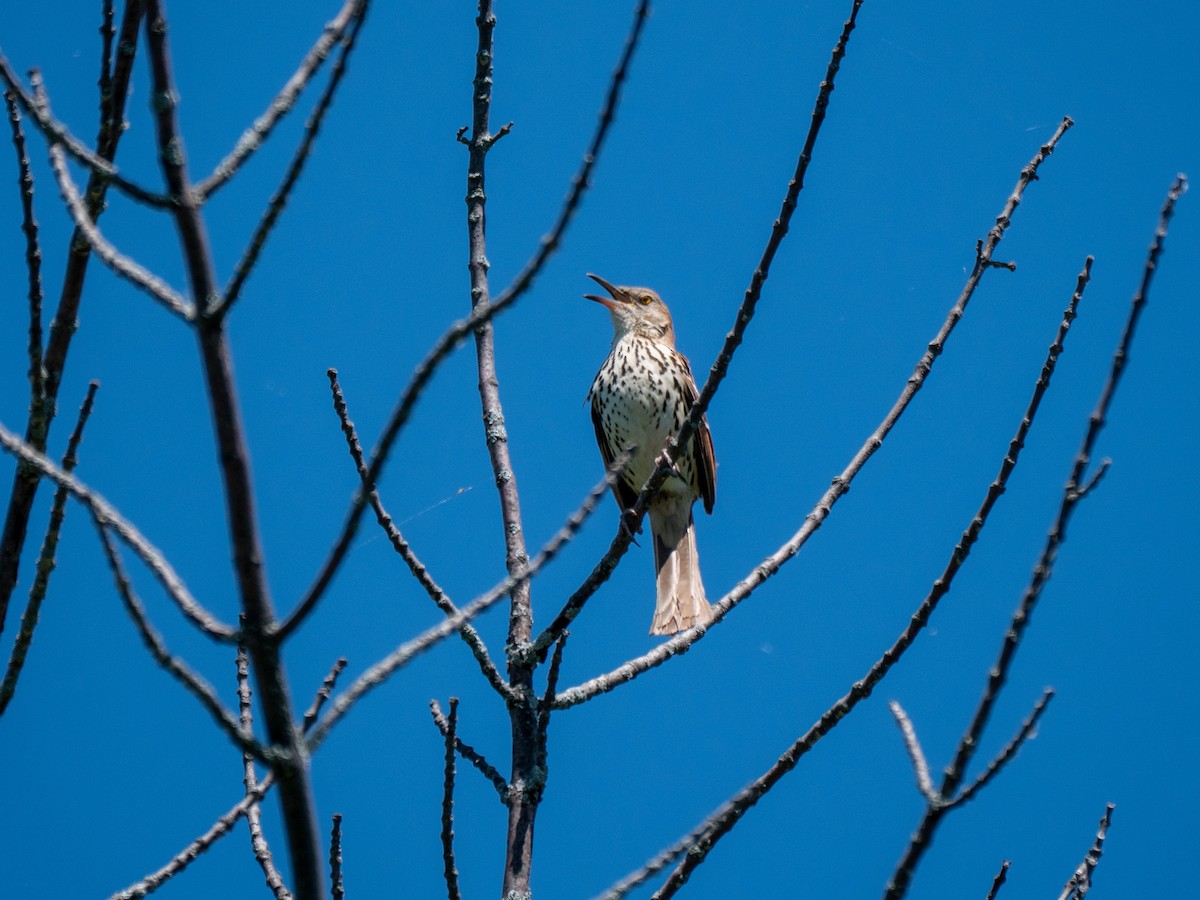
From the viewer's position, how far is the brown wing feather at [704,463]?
639 centimetres

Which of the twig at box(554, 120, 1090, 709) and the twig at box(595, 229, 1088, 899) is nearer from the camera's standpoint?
the twig at box(595, 229, 1088, 899)

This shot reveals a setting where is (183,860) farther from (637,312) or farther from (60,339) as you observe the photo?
(637,312)

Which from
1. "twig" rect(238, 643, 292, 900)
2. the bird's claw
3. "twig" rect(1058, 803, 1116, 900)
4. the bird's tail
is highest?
the bird's tail

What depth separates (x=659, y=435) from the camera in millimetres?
6562

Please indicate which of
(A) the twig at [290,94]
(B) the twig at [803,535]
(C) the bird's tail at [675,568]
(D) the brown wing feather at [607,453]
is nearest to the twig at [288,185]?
(A) the twig at [290,94]

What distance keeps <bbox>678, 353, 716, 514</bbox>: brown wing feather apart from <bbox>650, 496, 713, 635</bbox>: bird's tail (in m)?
0.10

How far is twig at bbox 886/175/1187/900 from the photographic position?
1864 mm

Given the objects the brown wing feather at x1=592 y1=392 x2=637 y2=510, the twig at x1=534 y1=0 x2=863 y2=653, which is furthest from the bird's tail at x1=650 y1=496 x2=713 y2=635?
the twig at x1=534 y1=0 x2=863 y2=653

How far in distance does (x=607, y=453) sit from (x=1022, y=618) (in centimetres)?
499

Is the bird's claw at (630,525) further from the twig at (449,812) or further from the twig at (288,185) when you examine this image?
the twig at (288,185)

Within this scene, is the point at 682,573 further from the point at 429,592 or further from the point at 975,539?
the point at 975,539

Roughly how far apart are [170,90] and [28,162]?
0.87 m

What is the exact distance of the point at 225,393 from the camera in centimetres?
150

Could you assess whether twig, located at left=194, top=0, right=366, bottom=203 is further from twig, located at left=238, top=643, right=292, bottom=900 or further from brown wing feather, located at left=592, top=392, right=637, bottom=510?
brown wing feather, located at left=592, top=392, right=637, bottom=510
